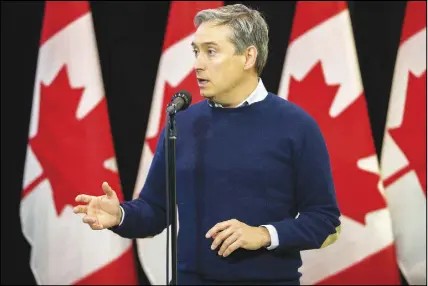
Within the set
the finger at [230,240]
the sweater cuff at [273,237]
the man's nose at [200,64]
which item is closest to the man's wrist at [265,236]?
the sweater cuff at [273,237]

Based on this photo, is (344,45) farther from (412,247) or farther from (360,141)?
(412,247)

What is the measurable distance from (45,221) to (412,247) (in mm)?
1844

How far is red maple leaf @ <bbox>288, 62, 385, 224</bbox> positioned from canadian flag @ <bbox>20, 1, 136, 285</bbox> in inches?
41.1

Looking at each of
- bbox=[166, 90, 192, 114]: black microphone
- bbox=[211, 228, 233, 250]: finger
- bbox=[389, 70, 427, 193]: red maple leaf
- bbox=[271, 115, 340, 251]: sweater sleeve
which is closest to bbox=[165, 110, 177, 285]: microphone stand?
bbox=[166, 90, 192, 114]: black microphone

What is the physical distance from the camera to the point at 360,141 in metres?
3.23

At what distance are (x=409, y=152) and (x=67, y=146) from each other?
67.4 inches

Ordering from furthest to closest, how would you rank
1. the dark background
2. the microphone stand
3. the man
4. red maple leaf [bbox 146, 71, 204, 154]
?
the dark background
red maple leaf [bbox 146, 71, 204, 154]
the man
the microphone stand

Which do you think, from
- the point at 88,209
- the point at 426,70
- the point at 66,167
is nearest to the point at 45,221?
the point at 66,167

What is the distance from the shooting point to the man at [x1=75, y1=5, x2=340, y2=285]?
1869 millimetres

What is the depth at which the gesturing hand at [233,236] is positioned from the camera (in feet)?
5.48

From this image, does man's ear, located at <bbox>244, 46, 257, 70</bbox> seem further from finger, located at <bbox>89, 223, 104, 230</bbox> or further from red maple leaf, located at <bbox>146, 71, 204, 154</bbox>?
red maple leaf, located at <bbox>146, 71, 204, 154</bbox>

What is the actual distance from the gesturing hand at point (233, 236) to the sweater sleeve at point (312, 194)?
0.41ft

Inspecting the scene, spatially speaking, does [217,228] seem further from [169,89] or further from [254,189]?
[169,89]

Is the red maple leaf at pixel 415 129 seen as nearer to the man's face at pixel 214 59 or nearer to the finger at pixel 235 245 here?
the man's face at pixel 214 59
